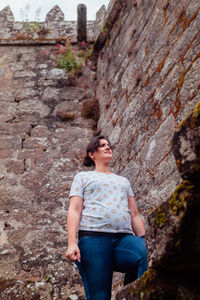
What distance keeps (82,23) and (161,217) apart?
5.12 m

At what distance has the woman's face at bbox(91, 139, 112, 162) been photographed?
224cm

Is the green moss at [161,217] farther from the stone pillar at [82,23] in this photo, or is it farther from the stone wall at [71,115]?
the stone pillar at [82,23]

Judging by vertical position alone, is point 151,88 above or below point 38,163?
above

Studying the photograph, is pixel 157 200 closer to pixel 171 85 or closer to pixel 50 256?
pixel 171 85

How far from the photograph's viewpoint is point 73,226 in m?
1.82

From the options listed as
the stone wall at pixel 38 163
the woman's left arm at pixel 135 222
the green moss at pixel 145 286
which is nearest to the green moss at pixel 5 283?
the stone wall at pixel 38 163

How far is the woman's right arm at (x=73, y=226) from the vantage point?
1656mm

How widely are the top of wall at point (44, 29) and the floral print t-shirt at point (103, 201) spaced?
3935mm

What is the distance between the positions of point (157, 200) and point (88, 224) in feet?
1.82

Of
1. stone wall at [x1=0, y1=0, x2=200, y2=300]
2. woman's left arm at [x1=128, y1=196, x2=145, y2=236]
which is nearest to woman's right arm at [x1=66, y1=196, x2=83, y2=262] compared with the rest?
woman's left arm at [x1=128, y1=196, x2=145, y2=236]

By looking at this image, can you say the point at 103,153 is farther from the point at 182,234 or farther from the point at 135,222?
the point at 182,234

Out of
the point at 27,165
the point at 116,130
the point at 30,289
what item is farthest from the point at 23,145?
the point at 30,289

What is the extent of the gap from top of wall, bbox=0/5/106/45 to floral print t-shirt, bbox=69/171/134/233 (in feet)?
12.9

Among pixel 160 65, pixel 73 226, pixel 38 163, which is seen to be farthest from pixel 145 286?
pixel 38 163
